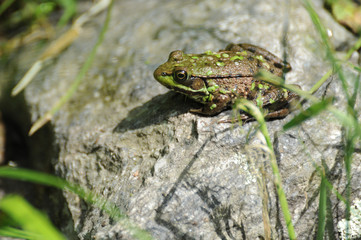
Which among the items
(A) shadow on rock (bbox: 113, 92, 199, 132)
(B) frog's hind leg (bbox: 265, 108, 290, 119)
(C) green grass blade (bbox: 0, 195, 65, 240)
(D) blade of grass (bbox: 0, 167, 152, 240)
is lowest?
(D) blade of grass (bbox: 0, 167, 152, 240)

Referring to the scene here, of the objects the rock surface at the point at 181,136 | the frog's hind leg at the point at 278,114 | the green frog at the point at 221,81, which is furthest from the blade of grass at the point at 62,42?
the frog's hind leg at the point at 278,114

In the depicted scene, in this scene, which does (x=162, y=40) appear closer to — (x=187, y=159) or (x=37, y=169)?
(x=187, y=159)

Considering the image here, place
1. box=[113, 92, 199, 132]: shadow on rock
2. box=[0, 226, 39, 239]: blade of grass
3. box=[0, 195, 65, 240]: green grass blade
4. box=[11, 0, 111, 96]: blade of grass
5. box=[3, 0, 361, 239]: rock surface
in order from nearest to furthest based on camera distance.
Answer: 1. box=[0, 195, 65, 240]: green grass blade
2. box=[0, 226, 39, 239]: blade of grass
3. box=[3, 0, 361, 239]: rock surface
4. box=[113, 92, 199, 132]: shadow on rock
5. box=[11, 0, 111, 96]: blade of grass

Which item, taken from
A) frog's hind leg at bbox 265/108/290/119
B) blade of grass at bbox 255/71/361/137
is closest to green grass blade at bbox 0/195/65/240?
blade of grass at bbox 255/71/361/137

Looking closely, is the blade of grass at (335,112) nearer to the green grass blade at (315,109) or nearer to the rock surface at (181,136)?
the green grass blade at (315,109)

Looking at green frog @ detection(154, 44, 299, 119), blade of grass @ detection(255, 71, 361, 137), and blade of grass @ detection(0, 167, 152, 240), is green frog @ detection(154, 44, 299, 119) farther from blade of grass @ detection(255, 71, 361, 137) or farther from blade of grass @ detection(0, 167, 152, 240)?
blade of grass @ detection(0, 167, 152, 240)

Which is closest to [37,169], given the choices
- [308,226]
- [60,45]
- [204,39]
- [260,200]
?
[60,45]

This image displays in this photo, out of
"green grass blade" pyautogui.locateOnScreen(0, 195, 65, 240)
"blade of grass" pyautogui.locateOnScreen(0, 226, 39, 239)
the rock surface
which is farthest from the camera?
the rock surface
